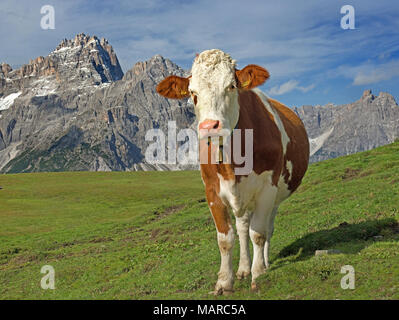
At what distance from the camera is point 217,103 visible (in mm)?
7938

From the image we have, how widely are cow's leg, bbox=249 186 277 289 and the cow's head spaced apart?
1942 millimetres

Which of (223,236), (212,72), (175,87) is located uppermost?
(212,72)

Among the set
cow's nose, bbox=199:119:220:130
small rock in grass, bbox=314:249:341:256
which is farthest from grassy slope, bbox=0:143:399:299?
cow's nose, bbox=199:119:220:130

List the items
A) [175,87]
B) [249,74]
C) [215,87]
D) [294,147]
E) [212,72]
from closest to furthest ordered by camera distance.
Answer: [215,87], [212,72], [249,74], [175,87], [294,147]

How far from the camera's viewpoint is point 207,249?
17516 millimetres

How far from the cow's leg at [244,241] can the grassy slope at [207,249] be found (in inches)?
20.2

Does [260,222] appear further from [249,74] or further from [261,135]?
[249,74]

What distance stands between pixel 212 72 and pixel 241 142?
67.6 inches

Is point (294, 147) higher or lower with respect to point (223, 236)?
higher

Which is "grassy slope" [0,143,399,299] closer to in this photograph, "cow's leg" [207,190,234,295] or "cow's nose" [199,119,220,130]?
"cow's leg" [207,190,234,295]

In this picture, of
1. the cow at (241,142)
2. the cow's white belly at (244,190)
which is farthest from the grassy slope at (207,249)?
the cow's white belly at (244,190)

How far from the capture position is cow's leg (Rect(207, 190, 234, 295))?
9.27 m

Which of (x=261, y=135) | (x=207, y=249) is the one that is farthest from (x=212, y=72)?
(x=207, y=249)
